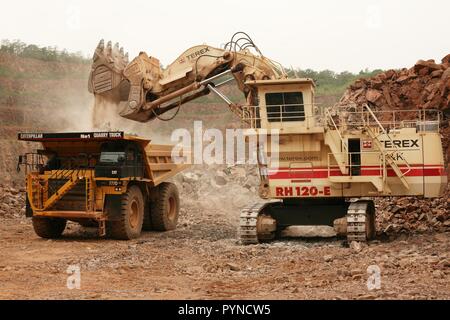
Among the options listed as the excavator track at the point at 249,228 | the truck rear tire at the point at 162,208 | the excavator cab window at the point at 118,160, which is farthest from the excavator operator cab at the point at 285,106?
the truck rear tire at the point at 162,208

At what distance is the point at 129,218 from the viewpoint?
14.8 meters

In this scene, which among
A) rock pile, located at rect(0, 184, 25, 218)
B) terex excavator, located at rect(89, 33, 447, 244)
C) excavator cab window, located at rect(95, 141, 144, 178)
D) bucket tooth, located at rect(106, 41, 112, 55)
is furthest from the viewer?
rock pile, located at rect(0, 184, 25, 218)

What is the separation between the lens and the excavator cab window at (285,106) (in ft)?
45.7

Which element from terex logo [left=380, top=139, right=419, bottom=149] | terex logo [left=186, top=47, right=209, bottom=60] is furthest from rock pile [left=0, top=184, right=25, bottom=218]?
terex logo [left=380, top=139, right=419, bottom=149]

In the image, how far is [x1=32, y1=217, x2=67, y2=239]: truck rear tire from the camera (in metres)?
15.2

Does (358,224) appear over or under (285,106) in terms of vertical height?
under

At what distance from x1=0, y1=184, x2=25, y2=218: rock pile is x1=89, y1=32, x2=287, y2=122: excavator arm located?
18.5 ft

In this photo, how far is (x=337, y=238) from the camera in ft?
48.6

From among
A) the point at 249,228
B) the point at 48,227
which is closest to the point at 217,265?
the point at 249,228

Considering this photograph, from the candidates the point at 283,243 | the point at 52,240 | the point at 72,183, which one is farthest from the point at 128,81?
the point at 283,243

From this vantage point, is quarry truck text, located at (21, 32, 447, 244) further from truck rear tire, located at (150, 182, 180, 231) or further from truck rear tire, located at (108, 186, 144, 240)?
truck rear tire, located at (150, 182, 180, 231)

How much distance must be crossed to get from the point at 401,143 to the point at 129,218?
5.76 metres

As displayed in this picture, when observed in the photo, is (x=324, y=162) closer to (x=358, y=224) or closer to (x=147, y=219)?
(x=358, y=224)

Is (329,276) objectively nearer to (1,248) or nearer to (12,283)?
(12,283)
